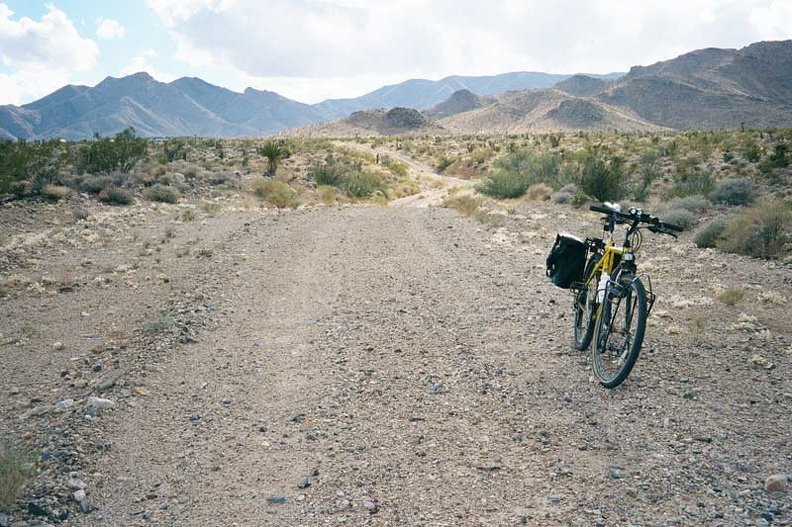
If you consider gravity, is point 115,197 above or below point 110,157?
below

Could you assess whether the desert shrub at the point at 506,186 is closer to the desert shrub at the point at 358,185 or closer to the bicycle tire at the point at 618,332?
the desert shrub at the point at 358,185

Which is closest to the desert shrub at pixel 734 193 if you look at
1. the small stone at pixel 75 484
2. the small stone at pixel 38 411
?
the small stone at pixel 38 411

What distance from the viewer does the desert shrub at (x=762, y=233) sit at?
39.7ft

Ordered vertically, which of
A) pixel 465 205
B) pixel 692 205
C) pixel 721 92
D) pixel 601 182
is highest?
Answer: pixel 721 92

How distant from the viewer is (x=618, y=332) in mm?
5480

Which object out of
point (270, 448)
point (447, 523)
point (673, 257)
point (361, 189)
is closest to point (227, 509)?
point (270, 448)

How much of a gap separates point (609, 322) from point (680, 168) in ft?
84.7

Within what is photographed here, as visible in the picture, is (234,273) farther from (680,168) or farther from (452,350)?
(680,168)

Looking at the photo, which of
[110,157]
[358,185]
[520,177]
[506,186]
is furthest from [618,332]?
[110,157]

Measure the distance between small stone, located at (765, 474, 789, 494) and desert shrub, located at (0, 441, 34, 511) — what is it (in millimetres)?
5332

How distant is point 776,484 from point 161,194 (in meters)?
22.0

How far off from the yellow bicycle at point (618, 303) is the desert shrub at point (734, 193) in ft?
50.4

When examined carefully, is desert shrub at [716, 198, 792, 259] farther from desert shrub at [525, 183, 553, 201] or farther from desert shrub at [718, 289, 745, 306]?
desert shrub at [525, 183, 553, 201]

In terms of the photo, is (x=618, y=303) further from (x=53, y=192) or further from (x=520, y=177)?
(x=520, y=177)
